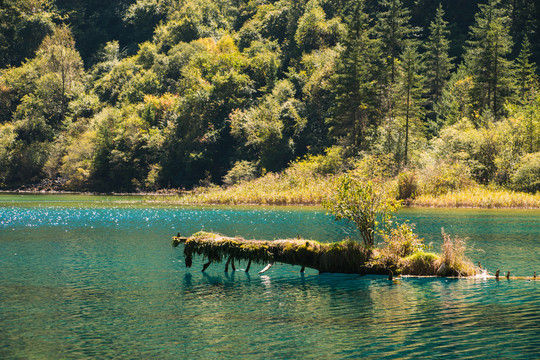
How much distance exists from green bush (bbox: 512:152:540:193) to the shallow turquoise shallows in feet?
118

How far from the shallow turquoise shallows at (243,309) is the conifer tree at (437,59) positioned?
7187cm

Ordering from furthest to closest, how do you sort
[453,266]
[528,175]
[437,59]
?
[437,59] < [528,175] < [453,266]

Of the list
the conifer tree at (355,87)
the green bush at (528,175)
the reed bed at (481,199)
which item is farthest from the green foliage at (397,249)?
the conifer tree at (355,87)

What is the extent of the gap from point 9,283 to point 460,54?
109220 mm

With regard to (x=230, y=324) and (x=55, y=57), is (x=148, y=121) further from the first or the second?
(x=230, y=324)

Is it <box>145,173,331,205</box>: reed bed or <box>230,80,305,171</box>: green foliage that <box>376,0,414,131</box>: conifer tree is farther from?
<box>230,80,305,171</box>: green foliage

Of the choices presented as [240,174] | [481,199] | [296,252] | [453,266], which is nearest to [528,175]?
[481,199]

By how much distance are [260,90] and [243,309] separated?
4155 inches

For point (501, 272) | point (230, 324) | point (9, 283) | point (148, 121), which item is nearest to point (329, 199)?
point (501, 272)

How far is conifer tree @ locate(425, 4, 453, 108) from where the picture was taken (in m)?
108

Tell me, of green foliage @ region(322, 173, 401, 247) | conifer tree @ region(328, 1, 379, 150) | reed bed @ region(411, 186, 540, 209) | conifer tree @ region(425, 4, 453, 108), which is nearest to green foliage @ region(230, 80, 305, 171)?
conifer tree @ region(328, 1, 379, 150)

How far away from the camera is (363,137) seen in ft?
Result: 326

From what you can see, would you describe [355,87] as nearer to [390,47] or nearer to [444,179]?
[390,47]

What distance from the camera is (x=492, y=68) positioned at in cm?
9244
